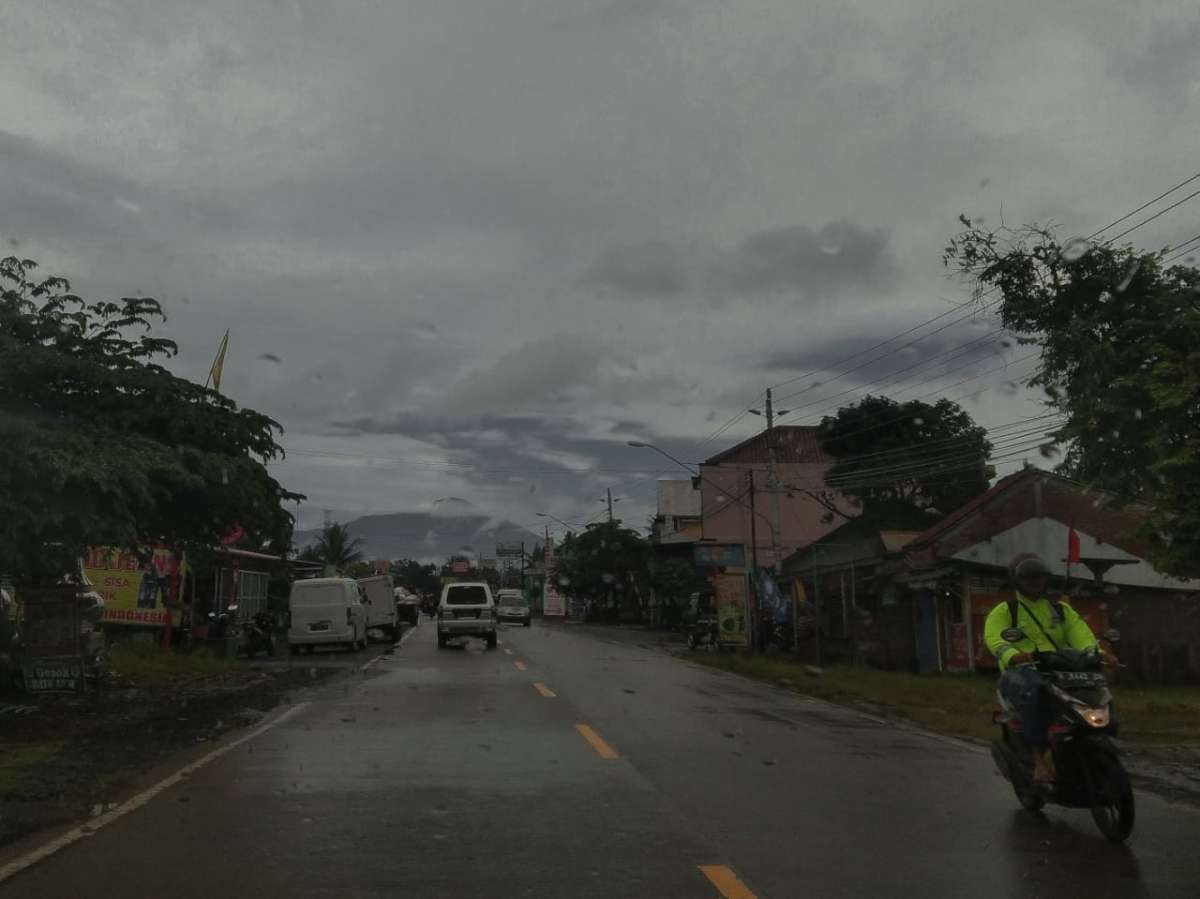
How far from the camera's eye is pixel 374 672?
23.5 meters

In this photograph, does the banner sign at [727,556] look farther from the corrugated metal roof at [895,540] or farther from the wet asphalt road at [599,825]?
the wet asphalt road at [599,825]

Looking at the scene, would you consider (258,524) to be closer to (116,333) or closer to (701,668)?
(116,333)

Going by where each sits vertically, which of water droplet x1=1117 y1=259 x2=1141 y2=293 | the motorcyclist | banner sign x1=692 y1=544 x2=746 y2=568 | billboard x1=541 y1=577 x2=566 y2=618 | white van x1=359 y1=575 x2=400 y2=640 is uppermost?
water droplet x1=1117 y1=259 x2=1141 y2=293

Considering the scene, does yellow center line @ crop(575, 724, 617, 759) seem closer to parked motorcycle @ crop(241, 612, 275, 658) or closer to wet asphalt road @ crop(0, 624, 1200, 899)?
wet asphalt road @ crop(0, 624, 1200, 899)

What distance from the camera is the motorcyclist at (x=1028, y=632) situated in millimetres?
7762

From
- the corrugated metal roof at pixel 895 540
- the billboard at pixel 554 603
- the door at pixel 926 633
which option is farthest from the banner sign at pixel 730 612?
the billboard at pixel 554 603

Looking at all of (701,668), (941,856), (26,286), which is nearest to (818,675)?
(701,668)

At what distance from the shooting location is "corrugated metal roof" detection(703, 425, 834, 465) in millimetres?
70000

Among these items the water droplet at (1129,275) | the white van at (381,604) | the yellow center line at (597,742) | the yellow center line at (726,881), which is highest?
the water droplet at (1129,275)

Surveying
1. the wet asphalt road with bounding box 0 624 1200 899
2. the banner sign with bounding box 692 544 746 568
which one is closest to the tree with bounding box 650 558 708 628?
the banner sign with bounding box 692 544 746 568

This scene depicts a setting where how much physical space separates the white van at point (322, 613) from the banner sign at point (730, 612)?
34.7 feet

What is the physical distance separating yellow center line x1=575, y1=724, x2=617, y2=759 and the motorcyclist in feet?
13.3

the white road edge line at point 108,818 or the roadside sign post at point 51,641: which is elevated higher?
the roadside sign post at point 51,641

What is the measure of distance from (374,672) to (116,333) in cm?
967
